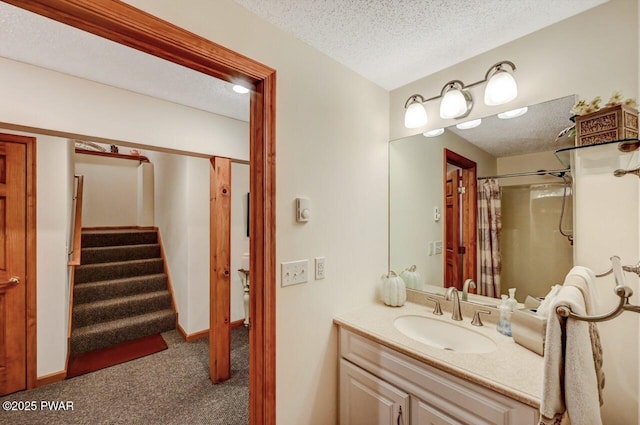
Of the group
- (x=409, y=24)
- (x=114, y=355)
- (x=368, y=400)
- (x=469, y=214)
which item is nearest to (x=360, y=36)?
(x=409, y=24)

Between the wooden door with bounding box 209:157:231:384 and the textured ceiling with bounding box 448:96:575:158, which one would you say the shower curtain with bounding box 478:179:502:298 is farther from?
the wooden door with bounding box 209:157:231:384

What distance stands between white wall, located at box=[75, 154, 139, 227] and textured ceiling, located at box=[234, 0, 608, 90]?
532cm

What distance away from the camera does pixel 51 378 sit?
Result: 2223 mm

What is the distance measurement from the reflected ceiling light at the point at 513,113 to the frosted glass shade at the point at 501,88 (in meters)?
0.06

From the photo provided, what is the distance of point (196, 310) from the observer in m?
3.14

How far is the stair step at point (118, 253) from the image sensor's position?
3699mm

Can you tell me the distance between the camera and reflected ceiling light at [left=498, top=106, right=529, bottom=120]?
1.36 m

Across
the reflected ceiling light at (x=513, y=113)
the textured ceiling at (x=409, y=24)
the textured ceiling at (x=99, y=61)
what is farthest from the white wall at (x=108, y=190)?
the reflected ceiling light at (x=513, y=113)

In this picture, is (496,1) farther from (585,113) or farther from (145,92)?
(145,92)

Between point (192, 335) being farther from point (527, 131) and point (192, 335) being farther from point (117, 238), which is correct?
point (527, 131)

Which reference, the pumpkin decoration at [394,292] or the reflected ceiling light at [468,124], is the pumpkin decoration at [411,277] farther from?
the reflected ceiling light at [468,124]

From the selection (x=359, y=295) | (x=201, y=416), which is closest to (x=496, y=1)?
(x=359, y=295)

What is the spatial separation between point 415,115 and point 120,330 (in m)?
3.70

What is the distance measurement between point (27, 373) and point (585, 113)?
4.00 metres
